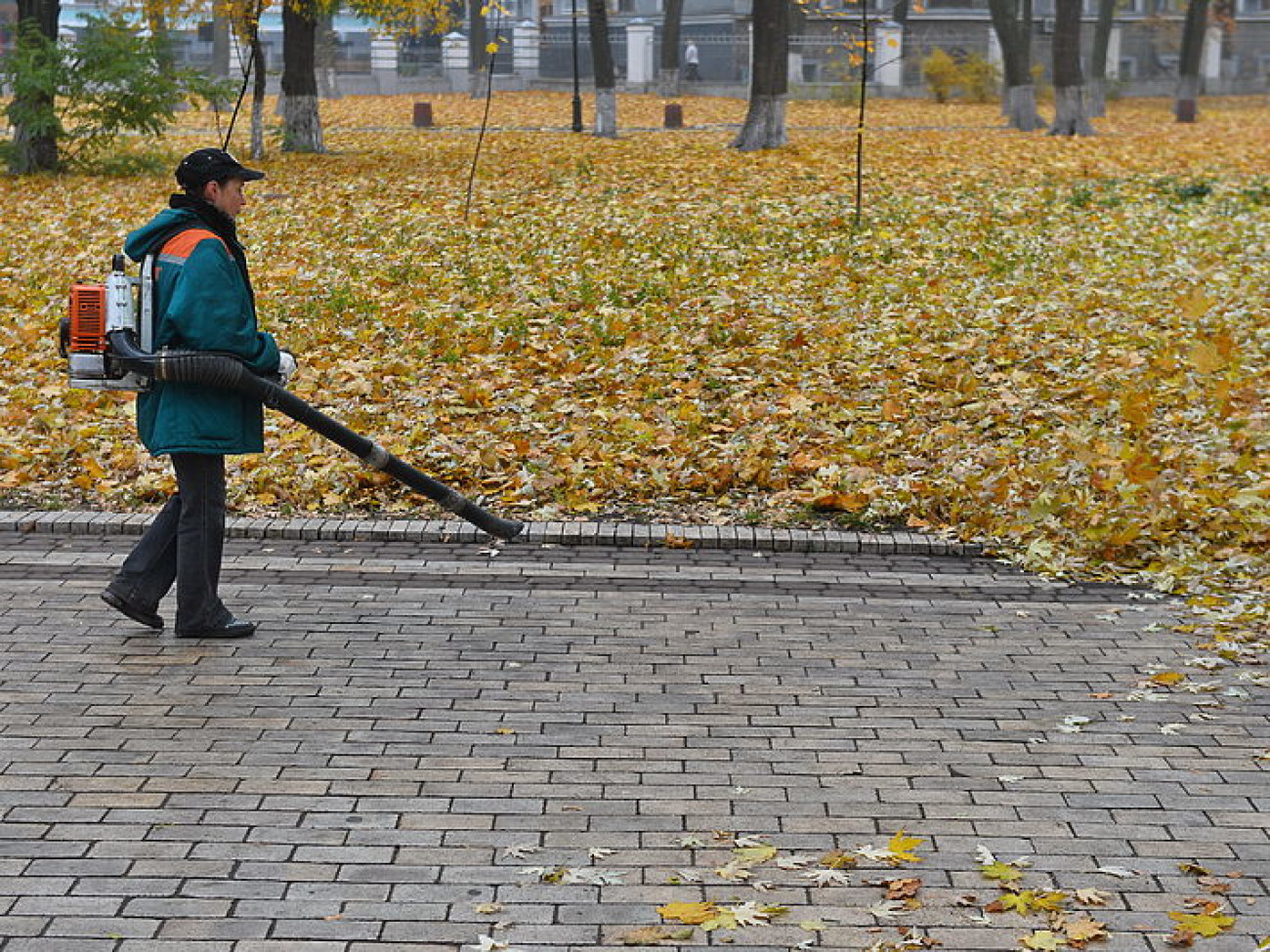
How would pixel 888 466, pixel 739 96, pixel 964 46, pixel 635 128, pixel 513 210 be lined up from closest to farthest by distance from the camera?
pixel 888 466, pixel 513 210, pixel 635 128, pixel 739 96, pixel 964 46

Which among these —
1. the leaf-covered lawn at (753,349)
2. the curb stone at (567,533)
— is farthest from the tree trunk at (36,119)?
the curb stone at (567,533)

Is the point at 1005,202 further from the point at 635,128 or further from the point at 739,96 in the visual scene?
the point at 739,96

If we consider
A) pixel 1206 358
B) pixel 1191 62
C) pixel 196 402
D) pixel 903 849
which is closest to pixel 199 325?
pixel 196 402

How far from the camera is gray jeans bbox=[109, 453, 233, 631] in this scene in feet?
21.8

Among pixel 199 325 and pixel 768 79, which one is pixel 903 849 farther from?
pixel 768 79

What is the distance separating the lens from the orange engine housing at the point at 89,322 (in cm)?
644

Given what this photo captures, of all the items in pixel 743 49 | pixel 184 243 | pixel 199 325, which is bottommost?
pixel 199 325

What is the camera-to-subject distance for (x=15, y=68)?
2225 cm

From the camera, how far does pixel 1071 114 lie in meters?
30.5

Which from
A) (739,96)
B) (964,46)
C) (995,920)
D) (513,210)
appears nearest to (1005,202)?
(513,210)

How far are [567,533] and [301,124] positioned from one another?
1967 cm

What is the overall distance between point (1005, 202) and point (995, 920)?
16.6m

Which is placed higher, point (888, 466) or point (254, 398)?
point (254, 398)

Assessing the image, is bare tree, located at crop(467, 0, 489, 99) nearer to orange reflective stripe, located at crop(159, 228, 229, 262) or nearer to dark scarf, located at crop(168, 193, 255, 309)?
dark scarf, located at crop(168, 193, 255, 309)
